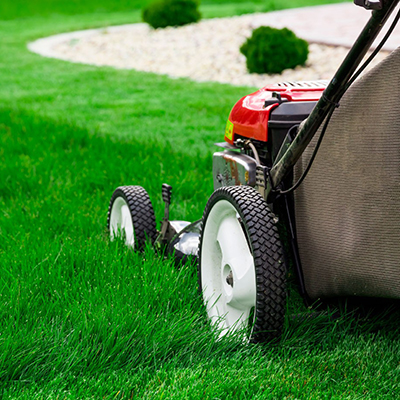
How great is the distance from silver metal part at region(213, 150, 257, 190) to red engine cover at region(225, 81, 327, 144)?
0.09 metres

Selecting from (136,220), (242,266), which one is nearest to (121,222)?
(136,220)

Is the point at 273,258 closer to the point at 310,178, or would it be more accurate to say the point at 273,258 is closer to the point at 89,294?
the point at 310,178

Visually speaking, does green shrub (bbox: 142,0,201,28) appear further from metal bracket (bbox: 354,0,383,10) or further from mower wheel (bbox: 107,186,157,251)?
metal bracket (bbox: 354,0,383,10)

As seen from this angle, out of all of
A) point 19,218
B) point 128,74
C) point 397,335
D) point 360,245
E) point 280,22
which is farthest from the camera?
point 280,22

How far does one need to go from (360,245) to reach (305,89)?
73 cm

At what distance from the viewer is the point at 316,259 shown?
180 centimetres

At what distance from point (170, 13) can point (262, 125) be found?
14.5 meters

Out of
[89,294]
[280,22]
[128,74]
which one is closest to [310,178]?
[89,294]

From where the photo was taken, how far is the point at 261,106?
2.08 metres

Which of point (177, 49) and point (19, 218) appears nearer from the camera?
point (19, 218)

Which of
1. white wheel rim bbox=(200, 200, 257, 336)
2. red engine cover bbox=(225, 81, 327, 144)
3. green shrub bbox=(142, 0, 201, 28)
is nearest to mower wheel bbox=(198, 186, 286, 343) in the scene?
white wheel rim bbox=(200, 200, 257, 336)

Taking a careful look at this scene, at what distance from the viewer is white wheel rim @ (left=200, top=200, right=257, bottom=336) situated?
1809 millimetres

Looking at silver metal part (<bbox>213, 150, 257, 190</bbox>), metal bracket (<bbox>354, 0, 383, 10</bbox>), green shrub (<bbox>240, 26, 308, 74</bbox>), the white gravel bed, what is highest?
metal bracket (<bbox>354, 0, 383, 10</bbox>)

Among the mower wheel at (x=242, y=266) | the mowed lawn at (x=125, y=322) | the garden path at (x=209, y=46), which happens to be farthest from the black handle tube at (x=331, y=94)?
the garden path at (x=209, y=46)
